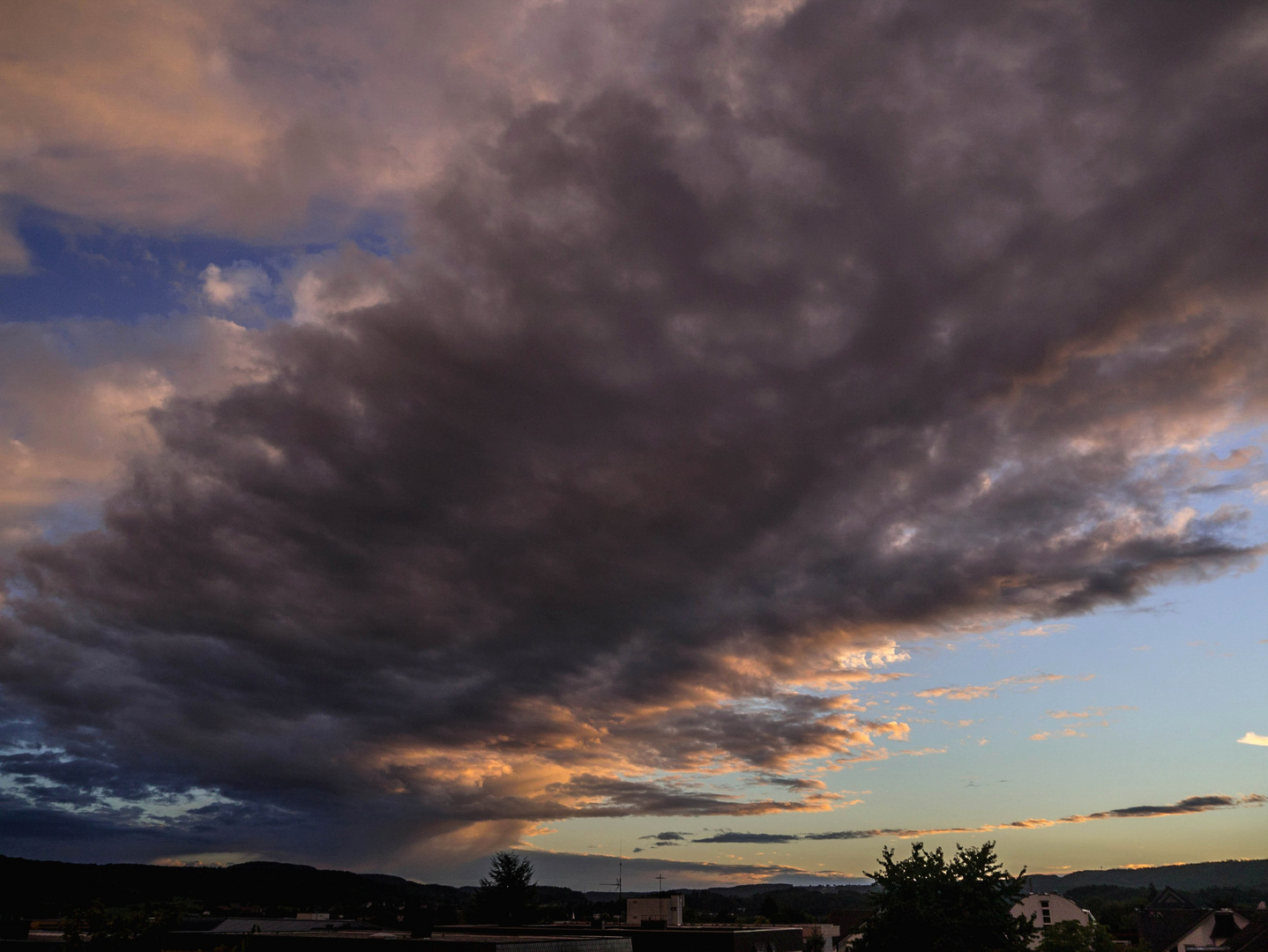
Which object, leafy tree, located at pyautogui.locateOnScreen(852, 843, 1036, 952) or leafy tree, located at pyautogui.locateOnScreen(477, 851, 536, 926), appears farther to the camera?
leafy tree, located at pyautogui.locateOnScreen(477, 851, 536, 926)

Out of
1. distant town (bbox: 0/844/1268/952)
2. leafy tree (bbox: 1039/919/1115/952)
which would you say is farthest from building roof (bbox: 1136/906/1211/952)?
leafy tree (bbox: 1039/919/1115/952)

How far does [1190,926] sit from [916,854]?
69.9 m

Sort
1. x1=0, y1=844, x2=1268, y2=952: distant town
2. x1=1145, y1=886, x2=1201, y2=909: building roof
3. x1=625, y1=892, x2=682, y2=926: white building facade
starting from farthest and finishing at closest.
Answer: x1=1145, y1=886, x2=1201, y2=909: building roof, x1=625, y1=892, x2=682, y2=926: white building facade, x1=0, y1=844, x2=1268, y2=952: distant town

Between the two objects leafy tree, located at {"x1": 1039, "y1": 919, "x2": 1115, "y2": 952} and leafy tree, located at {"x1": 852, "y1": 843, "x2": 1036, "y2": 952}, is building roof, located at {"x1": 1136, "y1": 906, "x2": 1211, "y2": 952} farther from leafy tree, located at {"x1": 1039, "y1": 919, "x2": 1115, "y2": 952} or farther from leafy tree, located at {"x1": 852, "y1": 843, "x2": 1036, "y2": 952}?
leafy tree, located at {"x1": 852, "y1": 843, "x2": 1036, "y2": 952}

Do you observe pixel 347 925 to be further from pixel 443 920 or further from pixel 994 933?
pixel 994 933

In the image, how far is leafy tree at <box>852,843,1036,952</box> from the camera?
4647 cm

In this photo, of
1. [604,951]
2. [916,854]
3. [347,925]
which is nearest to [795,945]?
[916,854]

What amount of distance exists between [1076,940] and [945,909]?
642 inches

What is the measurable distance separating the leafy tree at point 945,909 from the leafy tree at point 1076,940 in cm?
900

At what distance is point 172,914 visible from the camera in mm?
38500

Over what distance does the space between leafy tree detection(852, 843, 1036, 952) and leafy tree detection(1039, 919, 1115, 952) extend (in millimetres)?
9005

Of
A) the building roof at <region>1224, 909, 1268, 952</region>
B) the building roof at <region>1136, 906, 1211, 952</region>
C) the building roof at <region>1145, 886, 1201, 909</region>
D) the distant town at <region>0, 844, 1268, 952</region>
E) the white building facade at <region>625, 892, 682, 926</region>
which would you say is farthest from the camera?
the building roof at <region>1145, 886, 1201, 909</region>

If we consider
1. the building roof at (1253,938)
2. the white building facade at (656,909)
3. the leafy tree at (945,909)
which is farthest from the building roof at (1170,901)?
the leafy tree at (945,909)

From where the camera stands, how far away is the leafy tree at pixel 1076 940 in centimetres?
5656
